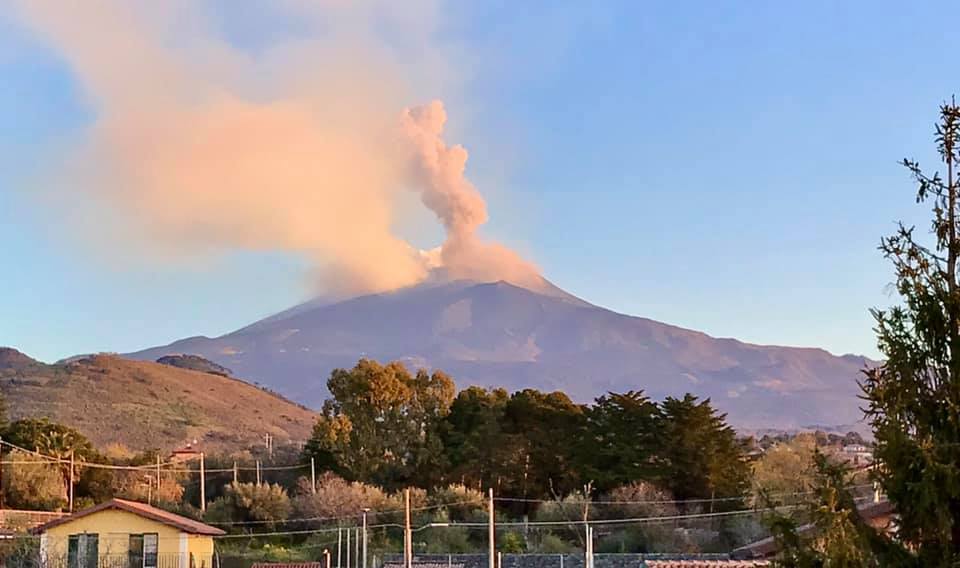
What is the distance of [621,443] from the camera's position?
155 feet

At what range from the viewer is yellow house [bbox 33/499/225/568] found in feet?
104

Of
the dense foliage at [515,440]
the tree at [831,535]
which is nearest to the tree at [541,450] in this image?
the dense foliage at [515,440]

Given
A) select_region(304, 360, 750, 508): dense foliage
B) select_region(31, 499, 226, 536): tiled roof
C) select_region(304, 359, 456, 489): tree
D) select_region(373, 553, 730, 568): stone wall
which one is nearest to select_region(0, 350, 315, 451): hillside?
select_region(304, 359, 456, 489): tree

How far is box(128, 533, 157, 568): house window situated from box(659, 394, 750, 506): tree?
21.6 metres

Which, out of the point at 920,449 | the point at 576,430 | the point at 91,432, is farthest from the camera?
the point at 91,432

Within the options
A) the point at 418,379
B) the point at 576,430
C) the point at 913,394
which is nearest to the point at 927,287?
the point at 913,394

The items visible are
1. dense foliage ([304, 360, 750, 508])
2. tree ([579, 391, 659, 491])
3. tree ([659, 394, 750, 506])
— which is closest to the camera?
tree ([659, 394, 750, 506])

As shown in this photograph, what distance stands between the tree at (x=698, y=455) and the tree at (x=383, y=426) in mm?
10225

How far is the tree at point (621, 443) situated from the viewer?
4588 centimetres

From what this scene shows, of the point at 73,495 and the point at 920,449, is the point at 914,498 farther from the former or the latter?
the point at 73,495

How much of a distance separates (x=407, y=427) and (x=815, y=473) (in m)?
45.0

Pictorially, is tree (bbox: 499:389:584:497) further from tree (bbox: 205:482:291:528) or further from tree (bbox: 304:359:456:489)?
tree (bbox: 205:482:291:528)

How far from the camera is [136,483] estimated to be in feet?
167

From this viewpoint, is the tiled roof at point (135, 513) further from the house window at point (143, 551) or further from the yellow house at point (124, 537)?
the house window at point (143, 551)
